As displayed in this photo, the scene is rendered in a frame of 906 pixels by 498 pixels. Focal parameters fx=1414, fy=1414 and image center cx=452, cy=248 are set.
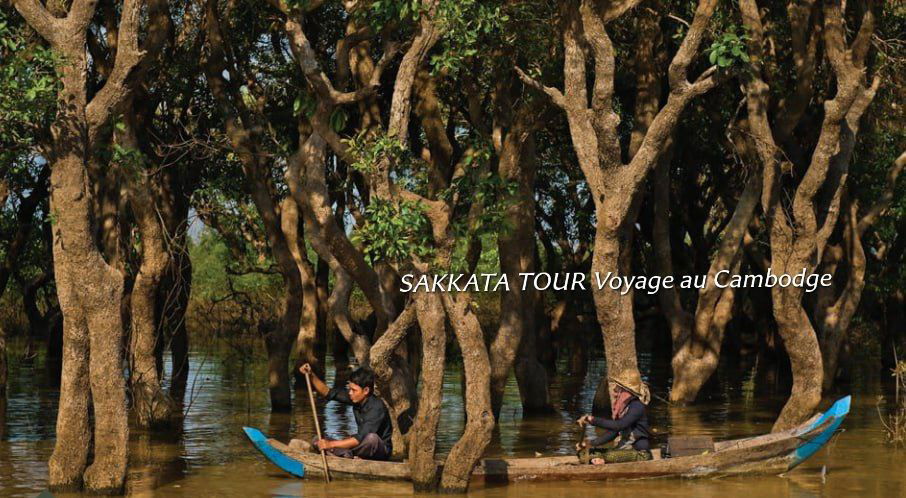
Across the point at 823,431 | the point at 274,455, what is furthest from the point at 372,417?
the point at 823,431

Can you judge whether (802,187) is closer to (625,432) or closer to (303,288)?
(625,432)

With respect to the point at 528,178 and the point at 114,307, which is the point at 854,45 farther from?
the point at 114,307

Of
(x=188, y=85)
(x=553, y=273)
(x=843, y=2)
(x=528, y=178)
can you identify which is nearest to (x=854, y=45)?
(x=843, y=2)

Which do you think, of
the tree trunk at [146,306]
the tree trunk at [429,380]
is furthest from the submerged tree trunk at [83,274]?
the tree trunk at [146,306]

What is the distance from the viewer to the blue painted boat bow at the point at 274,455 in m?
15.0

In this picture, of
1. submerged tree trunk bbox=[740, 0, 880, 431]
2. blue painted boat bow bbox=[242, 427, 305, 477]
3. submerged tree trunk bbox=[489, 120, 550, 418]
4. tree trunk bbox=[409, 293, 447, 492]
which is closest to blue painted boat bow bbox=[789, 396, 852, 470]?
submerged tree trunk bbox=[740, 0, 880, 431]

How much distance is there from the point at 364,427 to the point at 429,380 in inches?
55.1

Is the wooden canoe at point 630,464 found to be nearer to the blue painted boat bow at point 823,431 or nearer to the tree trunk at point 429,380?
the blue painted boat bow at point 823,431

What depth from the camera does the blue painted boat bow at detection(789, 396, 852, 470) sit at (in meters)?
15.3

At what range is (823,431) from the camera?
15.4 metres

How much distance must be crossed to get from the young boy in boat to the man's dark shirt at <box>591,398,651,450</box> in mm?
2302

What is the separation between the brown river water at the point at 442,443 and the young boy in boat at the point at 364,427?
0.39 meters

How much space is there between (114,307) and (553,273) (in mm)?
19891

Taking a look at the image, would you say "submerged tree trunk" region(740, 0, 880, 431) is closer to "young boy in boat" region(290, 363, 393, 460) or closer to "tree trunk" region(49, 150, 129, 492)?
"young boy in boat" region(290, 363, 393, 460)
